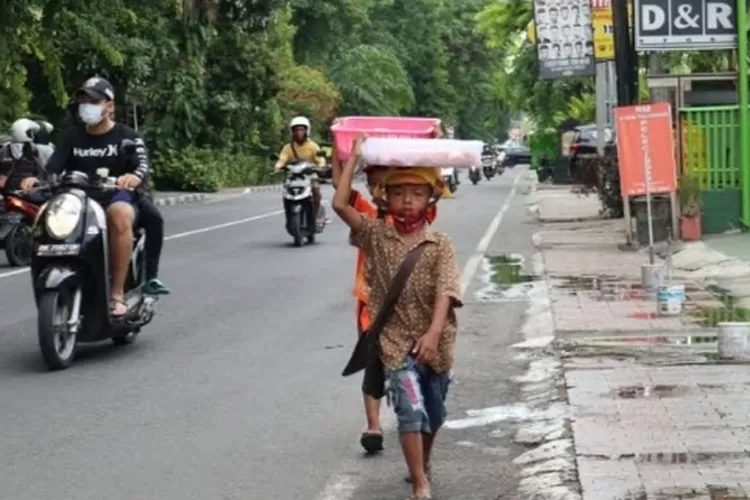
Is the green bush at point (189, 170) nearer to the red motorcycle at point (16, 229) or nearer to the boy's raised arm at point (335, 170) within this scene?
the red motorcycle at point (16, 229)

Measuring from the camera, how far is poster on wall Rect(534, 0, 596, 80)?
27.2m

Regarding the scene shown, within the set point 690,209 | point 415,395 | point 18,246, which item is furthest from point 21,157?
point 415,395

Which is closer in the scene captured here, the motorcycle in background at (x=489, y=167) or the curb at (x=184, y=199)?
the curb at (x=184, y=199)

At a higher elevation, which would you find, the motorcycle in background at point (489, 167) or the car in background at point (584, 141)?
the car in background at point (584, 141)

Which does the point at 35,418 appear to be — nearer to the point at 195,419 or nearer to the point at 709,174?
the point at 195,419

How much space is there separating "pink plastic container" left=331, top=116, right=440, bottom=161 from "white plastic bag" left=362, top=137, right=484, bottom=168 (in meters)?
0.21

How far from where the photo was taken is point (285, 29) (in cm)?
5469

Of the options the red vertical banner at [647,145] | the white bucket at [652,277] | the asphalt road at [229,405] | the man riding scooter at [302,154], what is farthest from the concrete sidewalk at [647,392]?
the man riding scooter at [302,154]

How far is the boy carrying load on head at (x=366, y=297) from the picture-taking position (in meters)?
6.40

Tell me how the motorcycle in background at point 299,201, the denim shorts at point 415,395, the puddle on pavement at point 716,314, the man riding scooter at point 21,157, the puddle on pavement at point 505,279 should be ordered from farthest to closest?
the motorcycle in background at point 299,201 < the man riding scooter at point 21,157 < the puddle on pavement at point 505,279 < the puddle on pavement at point 716,314 < the denim shorts at point 415,395

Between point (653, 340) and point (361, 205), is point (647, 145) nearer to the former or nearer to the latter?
point (653, 340)

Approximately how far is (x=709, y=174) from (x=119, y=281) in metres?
11.1

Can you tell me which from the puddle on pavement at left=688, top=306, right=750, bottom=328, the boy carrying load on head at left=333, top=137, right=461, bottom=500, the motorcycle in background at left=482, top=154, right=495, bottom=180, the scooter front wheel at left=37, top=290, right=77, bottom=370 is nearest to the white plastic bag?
the boy carrying load on head at left=333, top=137, right=461, bottom=500

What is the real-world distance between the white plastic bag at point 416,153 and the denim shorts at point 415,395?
0.81 m
